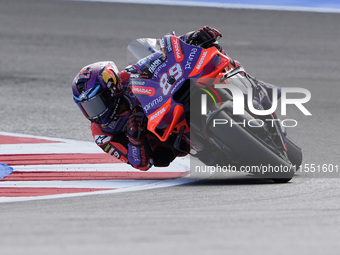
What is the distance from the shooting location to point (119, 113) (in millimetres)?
7070

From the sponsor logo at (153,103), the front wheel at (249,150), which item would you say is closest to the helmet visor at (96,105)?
the sponsor logo at (153,103)

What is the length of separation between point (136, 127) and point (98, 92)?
431 mm

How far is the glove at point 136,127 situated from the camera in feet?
23.0

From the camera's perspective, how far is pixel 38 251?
4117mm

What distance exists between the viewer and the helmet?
271 inches

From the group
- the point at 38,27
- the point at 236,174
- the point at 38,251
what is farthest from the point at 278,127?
the point at 38,27

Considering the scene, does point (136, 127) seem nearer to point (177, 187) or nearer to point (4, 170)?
point (177, 187)

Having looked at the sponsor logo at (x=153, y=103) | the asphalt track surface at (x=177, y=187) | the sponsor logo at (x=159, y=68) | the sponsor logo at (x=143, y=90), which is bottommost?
the asphalt track surface at (x=177, y=187)

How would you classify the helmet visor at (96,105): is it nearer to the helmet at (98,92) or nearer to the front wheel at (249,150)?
the helmet at (98,92)

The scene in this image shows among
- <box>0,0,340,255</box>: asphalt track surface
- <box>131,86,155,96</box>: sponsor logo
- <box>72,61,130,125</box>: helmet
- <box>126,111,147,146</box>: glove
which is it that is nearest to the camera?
<box>0,0,340,255</box>: asphalt track surface

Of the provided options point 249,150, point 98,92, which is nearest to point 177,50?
point 98,92

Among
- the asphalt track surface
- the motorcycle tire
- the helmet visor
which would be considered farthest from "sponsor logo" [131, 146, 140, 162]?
the motorcycle tire

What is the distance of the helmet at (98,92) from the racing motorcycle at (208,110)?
17 cm

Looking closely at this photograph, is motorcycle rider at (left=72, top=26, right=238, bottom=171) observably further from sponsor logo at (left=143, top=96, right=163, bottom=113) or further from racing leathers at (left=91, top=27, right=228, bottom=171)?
sponsor logo at (left=143, top=96, right=163, bottom=113)
